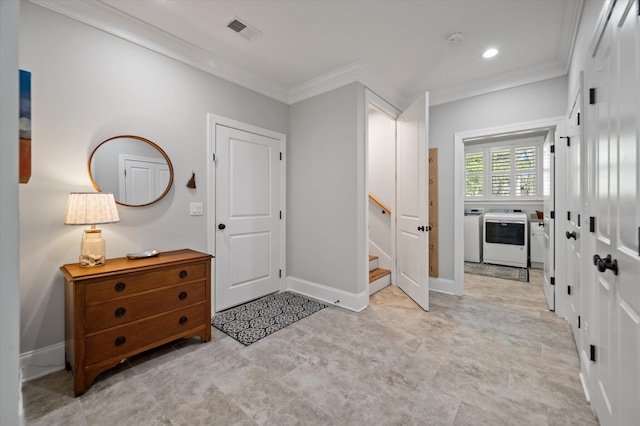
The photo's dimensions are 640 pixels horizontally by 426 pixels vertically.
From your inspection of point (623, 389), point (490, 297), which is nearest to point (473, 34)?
point (623, 389)

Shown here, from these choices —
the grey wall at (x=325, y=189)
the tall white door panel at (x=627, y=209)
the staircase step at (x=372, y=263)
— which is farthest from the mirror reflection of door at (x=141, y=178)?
the tall white door panel at (x=627, y=209)

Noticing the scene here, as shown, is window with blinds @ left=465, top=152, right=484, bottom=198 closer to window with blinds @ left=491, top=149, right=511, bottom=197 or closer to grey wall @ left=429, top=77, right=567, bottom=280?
window with blinds @ left=491, top=149, right=511, bottom=197

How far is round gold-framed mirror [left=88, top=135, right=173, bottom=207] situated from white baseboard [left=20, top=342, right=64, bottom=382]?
3.64ft

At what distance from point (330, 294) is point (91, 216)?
232 cm

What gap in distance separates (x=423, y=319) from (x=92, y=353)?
2.65 meters

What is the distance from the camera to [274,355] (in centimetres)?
207

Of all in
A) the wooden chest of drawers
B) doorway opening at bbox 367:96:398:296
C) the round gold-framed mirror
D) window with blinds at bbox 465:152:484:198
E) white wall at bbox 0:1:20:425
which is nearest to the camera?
white wall at bbox 0:1:20:425

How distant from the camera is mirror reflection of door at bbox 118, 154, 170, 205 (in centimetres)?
222

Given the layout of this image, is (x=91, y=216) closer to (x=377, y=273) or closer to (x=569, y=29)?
(x=377, y=273)

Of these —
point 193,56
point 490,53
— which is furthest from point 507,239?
point 193,56

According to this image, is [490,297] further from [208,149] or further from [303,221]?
[208,149]

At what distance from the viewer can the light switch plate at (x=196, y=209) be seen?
2.64 metres

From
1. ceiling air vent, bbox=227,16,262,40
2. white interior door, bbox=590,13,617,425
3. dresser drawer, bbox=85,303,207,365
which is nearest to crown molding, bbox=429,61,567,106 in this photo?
white interior door, bbox=590,13,617,425

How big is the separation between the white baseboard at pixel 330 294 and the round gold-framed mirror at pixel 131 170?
188cm
